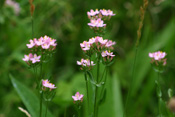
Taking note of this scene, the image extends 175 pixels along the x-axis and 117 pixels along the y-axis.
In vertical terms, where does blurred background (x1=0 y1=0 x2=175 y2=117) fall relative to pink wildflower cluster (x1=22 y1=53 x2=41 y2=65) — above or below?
above

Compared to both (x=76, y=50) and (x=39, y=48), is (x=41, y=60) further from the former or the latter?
(x=76, y=50)

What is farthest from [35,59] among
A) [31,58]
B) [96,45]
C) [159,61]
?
[159,61]

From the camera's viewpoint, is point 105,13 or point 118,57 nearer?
point 105,13

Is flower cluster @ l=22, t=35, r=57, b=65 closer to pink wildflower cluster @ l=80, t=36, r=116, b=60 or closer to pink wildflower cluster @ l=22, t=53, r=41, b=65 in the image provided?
pink wildflower cluster @ l=22, t=53, r=41, b=65

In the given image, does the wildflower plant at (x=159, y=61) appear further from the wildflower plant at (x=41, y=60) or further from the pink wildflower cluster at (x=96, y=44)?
the wildflower plant at (x=41, y=60)

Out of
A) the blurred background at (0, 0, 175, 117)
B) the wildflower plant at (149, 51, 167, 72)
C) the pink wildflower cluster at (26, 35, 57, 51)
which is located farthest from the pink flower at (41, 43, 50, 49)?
the blurred background at (0, 0, 175, 117)

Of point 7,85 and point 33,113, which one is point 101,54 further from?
point 7,85

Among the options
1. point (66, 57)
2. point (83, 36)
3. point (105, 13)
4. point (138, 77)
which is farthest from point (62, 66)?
point (105, 13)

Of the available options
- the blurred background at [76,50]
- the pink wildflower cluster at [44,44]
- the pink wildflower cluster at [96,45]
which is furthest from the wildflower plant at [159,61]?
the blurred background at [76,50]
